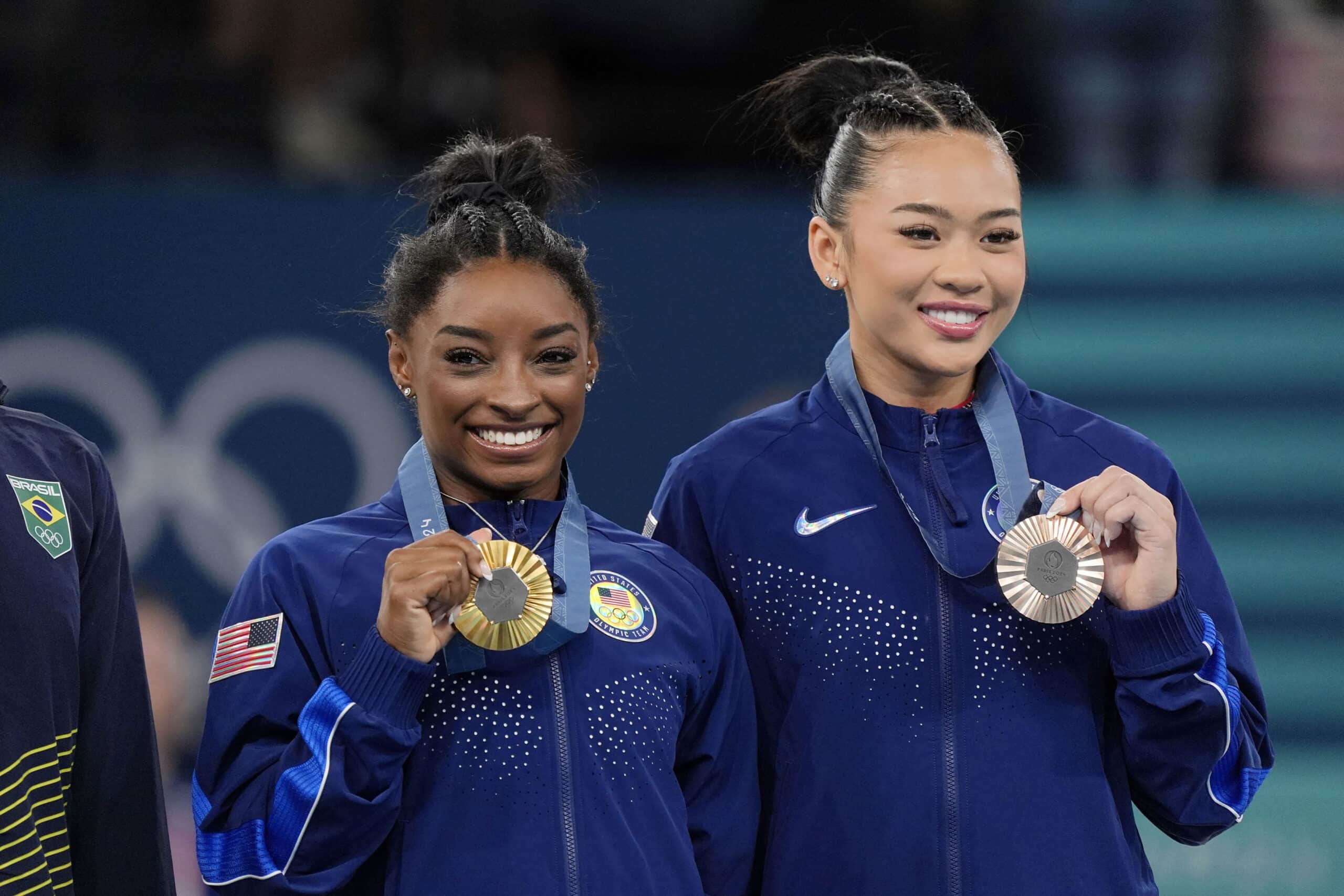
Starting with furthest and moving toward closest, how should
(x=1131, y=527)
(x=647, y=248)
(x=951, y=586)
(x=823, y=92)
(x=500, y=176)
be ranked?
1. (x=647, y=248)
2. (x=823, y=92)
3. (x=500, y=176)
4. (x=951, y=586)
5. (x=1131, y=527)

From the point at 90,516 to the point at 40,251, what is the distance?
3018 millimetres

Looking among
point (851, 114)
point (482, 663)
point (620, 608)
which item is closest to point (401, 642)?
point (482, 663)

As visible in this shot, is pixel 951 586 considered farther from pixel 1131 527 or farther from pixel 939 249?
pixel 939 249

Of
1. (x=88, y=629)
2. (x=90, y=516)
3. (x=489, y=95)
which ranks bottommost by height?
(x=88, y=629)

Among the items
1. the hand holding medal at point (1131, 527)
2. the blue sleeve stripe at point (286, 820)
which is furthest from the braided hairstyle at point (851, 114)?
the blue sleeve stripe at point (286, 820)

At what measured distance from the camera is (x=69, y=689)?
7.37 feet

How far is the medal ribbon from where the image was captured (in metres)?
2.61

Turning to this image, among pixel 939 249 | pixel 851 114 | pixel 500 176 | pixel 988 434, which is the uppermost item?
pixel 851 114

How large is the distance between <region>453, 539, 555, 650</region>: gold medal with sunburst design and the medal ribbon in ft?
2.05

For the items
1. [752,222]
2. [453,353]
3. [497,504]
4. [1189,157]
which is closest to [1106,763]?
[497,504]

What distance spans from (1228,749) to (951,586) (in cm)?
46

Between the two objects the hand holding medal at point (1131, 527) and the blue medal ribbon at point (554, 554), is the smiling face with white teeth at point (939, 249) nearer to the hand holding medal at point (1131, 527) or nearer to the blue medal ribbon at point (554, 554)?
the hand holding medal at point (1131, 527)

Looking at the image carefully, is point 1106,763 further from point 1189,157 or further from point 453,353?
point 1189,157

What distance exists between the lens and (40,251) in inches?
200
